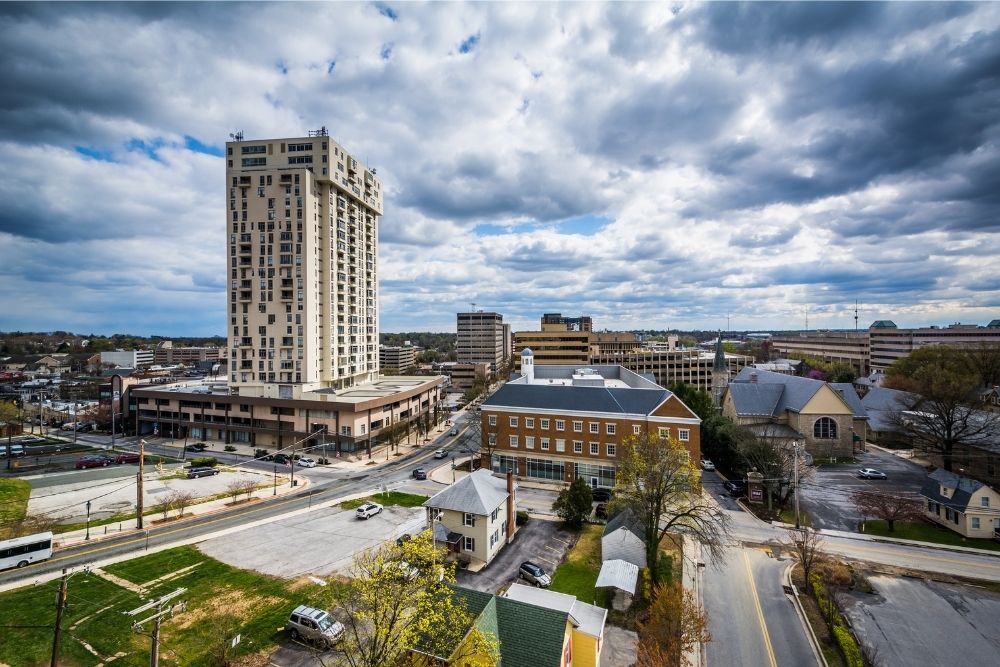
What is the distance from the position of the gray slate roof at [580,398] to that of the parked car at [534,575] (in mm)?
24200

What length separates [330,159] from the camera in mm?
77188

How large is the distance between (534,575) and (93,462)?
6697 centimetres

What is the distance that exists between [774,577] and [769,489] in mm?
14127

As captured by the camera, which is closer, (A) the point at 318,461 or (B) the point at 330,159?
(A) the point at 318,461

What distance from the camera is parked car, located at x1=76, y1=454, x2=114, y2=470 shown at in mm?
60081

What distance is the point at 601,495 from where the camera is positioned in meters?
49.4

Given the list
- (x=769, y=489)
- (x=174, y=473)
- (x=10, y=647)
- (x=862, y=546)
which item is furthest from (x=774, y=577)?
(x=174, y=473)

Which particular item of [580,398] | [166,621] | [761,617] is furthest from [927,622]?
[166,621]

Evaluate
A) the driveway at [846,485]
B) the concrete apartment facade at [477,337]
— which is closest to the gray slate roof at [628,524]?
the driveway at [846,485]

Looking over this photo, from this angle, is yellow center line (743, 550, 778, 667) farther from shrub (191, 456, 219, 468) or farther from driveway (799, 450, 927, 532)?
shrub (191, 456, 219, 468)

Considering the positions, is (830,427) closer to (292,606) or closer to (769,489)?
(769,489)

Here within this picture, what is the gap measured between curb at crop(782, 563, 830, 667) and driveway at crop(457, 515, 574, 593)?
52.2ft

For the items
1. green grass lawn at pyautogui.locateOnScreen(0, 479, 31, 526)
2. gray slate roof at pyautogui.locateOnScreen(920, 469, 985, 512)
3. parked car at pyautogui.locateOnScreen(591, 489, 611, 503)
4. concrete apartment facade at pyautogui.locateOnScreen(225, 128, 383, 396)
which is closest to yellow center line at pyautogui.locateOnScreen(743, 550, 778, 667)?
parked car at pyautogui.locateOnScreen(591, 489, 611, 503)

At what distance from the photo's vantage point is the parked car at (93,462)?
6008 centimetres
